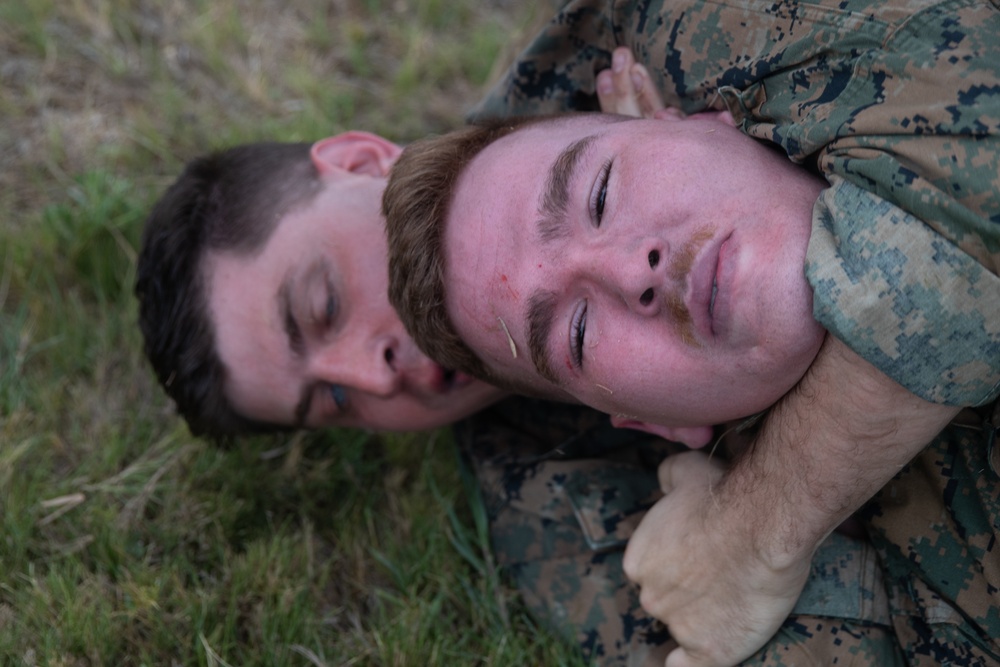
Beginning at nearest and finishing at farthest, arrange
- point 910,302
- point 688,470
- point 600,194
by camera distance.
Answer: point 910,302 < point 600,194 < point 688,470

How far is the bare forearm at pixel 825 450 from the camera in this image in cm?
199

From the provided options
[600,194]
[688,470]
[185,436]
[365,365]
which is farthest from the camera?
[185,436]

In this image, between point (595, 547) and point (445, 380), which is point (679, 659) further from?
point (445, 380)

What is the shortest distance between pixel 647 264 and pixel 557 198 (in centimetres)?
30

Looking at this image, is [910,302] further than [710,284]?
No

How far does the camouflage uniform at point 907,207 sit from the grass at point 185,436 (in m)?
1.00

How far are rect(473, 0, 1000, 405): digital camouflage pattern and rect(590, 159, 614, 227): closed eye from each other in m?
0.36

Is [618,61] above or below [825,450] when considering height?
above

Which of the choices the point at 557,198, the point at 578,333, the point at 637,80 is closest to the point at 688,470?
the point at 578,333

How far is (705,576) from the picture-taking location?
97.0 inches

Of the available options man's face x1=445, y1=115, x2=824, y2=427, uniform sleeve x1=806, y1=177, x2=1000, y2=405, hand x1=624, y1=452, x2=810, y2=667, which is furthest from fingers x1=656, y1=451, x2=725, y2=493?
uniform sleeve x1=806, y1=177, x2=1000, y2=405

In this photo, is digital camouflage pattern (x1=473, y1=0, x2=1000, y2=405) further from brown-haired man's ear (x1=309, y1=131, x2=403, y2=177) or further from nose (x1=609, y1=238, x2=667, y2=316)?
brown-haired man's ear (x1=309, y1=131, x2=403, y2=177)

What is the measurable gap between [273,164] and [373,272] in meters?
0.69

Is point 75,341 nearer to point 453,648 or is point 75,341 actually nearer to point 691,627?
point 453,648
